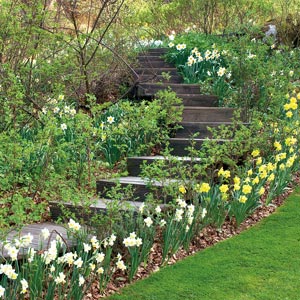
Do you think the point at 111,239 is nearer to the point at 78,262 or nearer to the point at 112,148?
the point at 78,262

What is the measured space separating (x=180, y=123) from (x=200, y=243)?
2.58m

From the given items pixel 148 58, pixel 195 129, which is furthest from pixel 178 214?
pixel 148 58

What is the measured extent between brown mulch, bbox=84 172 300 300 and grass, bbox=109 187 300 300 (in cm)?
13

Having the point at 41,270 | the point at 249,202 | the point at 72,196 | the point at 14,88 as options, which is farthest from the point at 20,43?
the point at 41,270

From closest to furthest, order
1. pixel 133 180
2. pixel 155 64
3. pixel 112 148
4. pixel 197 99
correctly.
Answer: pixel 133 180, pixel 112 148, pixel 197 99, pixel 155 64

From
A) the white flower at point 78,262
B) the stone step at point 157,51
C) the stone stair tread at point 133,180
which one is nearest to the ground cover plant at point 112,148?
the white flower at point 78,262

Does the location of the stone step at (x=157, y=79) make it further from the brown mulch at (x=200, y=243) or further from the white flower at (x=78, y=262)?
the white flower at (x=78, y=262)

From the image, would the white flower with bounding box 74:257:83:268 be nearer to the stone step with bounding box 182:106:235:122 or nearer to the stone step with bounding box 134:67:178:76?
the stone step with bounding box 182:106:235:122

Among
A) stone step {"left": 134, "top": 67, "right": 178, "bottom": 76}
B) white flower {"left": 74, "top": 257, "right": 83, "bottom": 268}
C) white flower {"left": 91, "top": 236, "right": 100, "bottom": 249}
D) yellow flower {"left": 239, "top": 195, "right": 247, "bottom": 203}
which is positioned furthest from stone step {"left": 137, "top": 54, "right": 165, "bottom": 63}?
white flower {"left": 74, "top": 257, "right": 83, "bottom": 268}

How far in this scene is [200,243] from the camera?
4934 millimetres

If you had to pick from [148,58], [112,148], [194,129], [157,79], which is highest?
[148,58]

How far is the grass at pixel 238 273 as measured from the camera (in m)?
3.80

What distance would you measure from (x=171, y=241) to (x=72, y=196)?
3.07 feet

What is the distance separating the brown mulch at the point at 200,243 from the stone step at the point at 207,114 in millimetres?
1591
